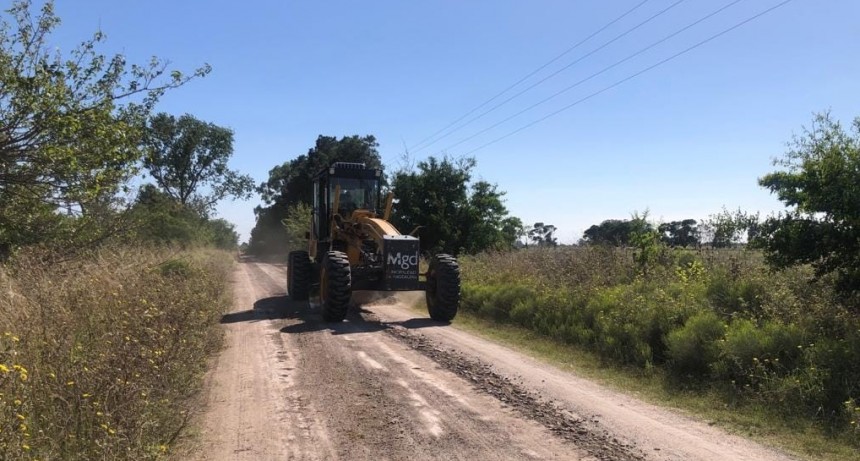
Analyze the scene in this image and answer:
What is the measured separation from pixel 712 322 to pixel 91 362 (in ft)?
24.9

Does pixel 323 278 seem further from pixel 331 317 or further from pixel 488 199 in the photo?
pixel 488 199

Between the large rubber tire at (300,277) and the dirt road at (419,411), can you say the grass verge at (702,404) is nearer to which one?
the dirt road at (419,411)

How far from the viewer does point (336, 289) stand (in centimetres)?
1147

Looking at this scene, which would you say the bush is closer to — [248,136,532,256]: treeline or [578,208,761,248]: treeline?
[578,208,761,248]: treeline

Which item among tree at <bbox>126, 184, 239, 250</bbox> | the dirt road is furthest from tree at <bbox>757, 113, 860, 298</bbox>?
tree at <bbox>126, 184, 239, 250</bbox>

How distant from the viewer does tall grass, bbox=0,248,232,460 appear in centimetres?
402

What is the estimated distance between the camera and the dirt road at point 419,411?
16.4 ft

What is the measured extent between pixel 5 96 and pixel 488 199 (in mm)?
19541

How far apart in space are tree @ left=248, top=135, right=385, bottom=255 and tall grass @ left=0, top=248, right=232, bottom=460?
3416 centimetres

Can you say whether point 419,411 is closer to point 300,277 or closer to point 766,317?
point 766,317

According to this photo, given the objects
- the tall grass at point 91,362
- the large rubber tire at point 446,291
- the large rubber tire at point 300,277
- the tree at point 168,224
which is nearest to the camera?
Answer: the tall grass at point 91,362

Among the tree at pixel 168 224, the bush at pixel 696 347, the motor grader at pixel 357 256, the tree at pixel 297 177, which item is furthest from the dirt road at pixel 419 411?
the tree at pixel 297 177

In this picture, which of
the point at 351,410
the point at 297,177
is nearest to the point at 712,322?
the point at 351,410

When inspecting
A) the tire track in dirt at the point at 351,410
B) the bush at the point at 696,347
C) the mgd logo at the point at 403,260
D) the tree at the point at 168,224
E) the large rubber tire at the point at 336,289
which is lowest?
the tire track in dirt at the point at 351,410
